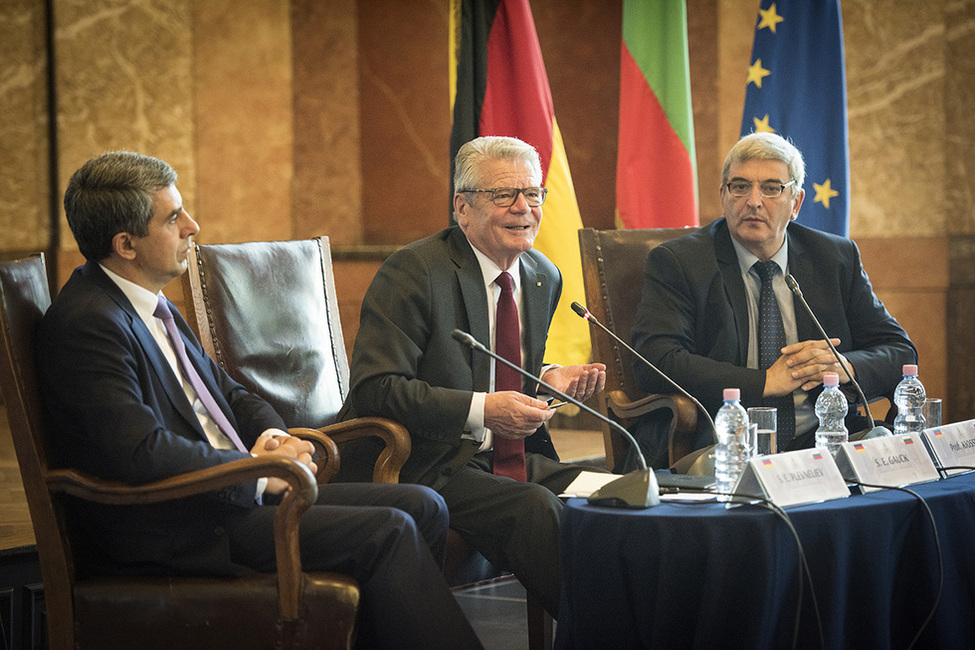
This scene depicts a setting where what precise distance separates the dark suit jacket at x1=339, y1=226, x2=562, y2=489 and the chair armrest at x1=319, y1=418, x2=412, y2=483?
0.10 ft

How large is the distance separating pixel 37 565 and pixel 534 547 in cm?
132

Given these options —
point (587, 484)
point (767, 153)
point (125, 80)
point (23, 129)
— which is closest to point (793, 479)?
point (587, 484)

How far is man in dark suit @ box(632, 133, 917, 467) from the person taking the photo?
2.86 meters

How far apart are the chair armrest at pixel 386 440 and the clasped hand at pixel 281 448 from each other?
214mm

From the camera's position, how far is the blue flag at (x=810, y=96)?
404 cm

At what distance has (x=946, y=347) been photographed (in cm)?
474

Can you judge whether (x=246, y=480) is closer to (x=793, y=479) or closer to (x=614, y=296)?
(x=793, y=479)

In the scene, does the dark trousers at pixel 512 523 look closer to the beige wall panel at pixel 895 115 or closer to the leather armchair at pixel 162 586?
the leather armchair at pixel 162 586

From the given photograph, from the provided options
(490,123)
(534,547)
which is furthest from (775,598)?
(490,123)

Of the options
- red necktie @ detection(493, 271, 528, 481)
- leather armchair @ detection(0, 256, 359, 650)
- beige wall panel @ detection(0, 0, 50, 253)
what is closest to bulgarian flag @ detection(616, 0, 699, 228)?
red necktie @ detection(493, 271, 528, 481)

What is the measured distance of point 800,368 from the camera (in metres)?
2.70

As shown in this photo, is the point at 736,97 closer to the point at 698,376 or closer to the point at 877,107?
the point at 877,107

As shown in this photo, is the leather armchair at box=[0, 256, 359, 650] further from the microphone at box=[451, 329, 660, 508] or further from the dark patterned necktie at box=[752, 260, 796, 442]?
the dark patterned necktie at box=[752, 260, 796, 442]

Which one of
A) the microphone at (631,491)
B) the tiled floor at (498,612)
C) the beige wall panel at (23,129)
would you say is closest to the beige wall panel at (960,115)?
the tiled floor at (498,612)
